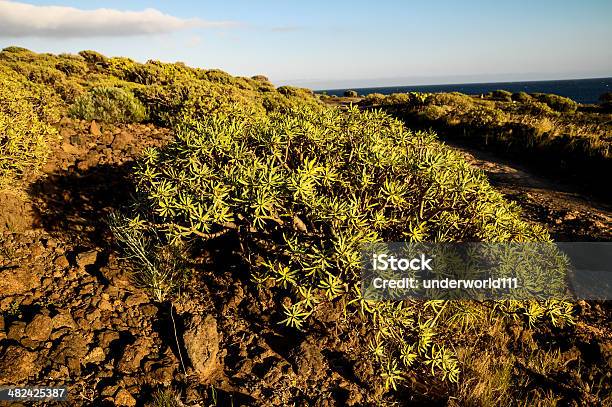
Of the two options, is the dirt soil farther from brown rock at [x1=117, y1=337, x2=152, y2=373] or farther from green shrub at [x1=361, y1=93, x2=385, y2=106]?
green shrub at [x1=361, y1=93, x2=385, y2=106]

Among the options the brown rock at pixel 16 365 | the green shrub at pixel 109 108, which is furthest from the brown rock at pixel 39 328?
the green shrub at pixel 109 108

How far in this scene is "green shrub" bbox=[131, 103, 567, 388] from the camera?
276 centimetres

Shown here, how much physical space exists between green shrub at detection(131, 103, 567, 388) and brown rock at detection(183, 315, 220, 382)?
658 millimetres

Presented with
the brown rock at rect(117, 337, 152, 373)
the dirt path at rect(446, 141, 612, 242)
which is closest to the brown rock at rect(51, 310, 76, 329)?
the brown rock at rect(117, 337, 152, 373)

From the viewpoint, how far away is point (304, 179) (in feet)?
9.20

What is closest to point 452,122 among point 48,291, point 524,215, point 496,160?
point 496,160

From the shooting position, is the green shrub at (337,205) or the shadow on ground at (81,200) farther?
the shadow on ground at (81,200)

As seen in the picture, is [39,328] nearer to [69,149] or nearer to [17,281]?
[17,281]

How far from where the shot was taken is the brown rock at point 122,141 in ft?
21.6

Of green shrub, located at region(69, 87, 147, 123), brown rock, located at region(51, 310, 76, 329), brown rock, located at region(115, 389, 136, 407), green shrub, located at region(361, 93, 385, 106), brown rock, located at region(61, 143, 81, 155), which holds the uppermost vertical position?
green shrub, located at region(361, 93, 385, 106)

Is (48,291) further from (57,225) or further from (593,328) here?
(593,328)

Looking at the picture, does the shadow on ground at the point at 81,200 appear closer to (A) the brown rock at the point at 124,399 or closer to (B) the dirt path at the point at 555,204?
(A) the brown rock at the point at 124,399

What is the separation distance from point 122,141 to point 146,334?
15.6ft

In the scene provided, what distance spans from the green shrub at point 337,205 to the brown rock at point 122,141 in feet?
11.6
